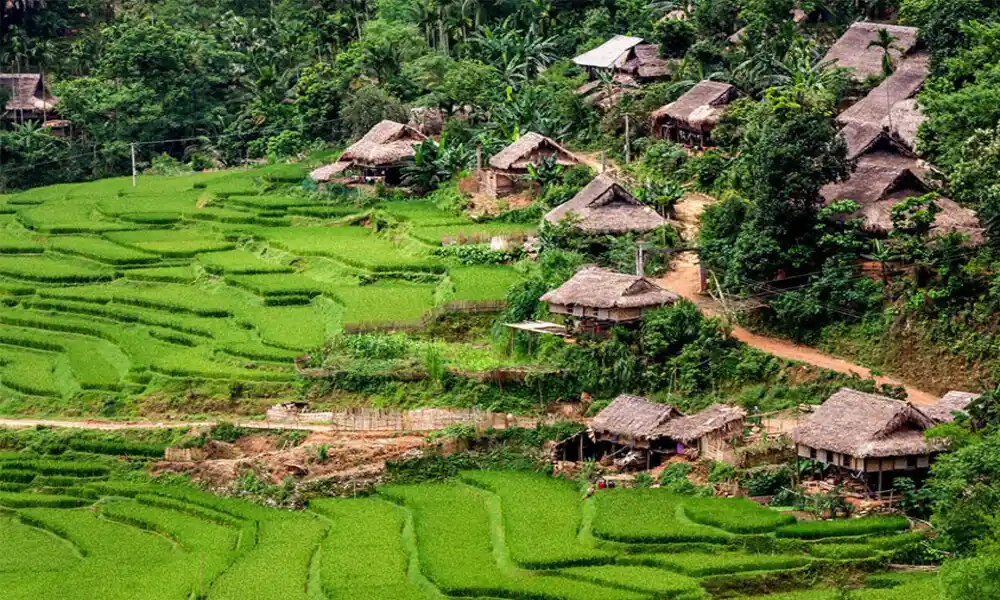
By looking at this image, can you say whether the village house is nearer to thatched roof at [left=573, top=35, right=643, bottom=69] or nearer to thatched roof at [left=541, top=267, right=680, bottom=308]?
thatched roof at [left=541, top=267, right=680, bottom=308]

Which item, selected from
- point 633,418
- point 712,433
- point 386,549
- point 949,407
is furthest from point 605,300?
point 386,549

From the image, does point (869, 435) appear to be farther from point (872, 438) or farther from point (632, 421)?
point (632, 421)

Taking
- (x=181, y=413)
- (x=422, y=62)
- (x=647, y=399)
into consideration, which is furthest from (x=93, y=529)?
(x=422, y=62)

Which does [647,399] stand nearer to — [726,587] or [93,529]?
[726,587]

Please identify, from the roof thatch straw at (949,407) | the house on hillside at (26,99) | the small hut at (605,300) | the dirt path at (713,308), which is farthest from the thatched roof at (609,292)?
the house on hillside at (26,99)

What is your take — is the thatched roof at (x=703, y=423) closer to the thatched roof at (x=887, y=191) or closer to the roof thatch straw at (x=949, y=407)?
the roof thatch straw at (x=949, y=407)

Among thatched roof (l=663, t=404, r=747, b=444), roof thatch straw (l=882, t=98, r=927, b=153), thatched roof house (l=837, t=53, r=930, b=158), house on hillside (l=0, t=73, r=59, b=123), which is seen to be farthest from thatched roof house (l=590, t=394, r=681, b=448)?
house on hillside (l=0, t=73, r=59, b=123)
